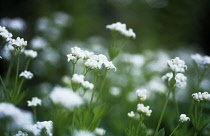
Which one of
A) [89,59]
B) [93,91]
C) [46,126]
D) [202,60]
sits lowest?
[46,126]

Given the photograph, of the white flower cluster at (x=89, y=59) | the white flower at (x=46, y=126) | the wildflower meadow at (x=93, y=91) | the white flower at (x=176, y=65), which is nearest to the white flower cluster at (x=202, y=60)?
→ the wildflower meadow at (x=93, y=91)

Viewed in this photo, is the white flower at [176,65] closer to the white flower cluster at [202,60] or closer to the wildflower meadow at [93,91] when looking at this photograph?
the wildflower meadow at [93,91]

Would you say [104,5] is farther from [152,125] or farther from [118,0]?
[152,125]

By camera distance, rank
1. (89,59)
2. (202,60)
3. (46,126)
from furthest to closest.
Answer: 1. (202,60)
2. (89,59)
3. (46,126)

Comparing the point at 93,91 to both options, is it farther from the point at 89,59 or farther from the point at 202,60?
the point at 202,60

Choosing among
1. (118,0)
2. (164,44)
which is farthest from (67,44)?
(118,0)

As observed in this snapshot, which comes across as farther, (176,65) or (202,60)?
(202,60)

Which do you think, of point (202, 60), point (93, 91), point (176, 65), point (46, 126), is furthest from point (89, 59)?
point (202, 60)

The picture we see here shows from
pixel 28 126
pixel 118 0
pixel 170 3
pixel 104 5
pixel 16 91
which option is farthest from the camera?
pixel 118 0


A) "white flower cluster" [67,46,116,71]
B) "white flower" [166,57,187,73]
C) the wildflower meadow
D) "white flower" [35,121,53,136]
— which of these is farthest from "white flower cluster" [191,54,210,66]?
"white flower" [35,121,53,136]
